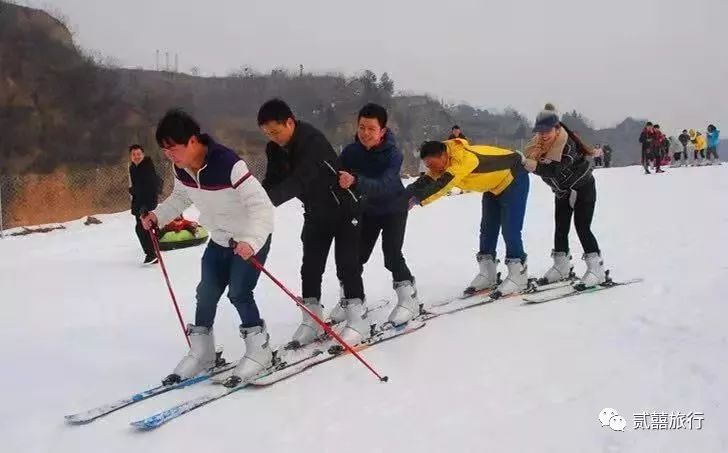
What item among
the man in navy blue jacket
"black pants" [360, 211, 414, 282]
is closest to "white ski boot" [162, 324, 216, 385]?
the man in navy blue jacket

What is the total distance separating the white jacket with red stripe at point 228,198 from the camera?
3.94 metres

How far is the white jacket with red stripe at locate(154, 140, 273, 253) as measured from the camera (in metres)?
3.94

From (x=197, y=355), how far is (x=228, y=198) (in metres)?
1.16

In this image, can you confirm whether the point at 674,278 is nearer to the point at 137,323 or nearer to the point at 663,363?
the point at 663,363

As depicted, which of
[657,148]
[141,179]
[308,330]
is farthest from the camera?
[657,148]

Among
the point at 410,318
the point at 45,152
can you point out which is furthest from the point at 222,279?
the point at 45,152

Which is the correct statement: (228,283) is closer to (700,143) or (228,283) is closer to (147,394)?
(147,394)

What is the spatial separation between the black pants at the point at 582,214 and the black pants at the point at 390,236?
193 cm

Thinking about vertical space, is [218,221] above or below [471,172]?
below

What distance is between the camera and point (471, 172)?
219 inches

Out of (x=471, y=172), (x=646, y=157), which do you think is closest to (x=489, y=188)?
(x=471, y=172)

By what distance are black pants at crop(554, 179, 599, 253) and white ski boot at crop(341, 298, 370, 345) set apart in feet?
8.44

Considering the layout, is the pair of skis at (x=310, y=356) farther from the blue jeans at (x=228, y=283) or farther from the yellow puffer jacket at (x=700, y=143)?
the yellow puffer jacket at (x=700, y=143)

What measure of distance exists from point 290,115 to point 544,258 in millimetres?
5427
